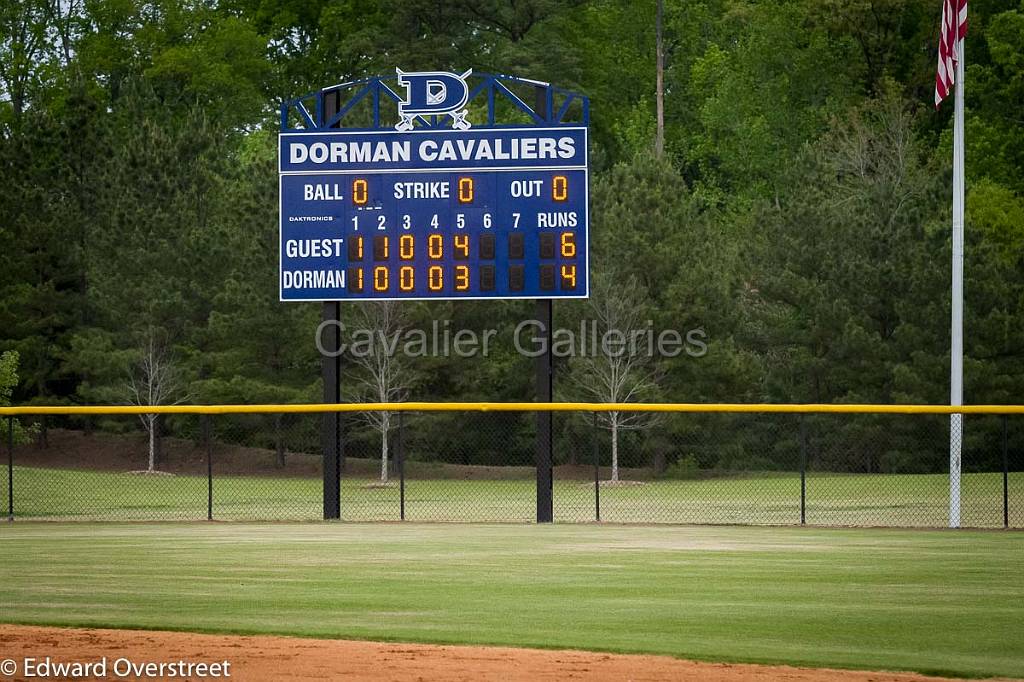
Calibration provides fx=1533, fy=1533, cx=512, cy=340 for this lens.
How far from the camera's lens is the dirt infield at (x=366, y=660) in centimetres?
905

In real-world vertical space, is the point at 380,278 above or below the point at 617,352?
above

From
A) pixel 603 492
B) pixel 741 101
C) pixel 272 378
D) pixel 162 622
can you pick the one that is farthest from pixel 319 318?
pixel 162 622

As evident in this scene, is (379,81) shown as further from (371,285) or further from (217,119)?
(217,119)

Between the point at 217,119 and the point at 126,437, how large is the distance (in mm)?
17831

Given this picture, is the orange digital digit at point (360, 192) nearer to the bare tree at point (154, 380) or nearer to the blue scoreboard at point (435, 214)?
the blue scoreboard at point (435, 214)

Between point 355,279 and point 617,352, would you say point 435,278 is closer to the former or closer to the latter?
point 355,279

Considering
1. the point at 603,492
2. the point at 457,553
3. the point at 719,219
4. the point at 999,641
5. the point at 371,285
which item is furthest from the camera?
the point at 719,219

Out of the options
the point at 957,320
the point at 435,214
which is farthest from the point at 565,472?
the point at 957,320

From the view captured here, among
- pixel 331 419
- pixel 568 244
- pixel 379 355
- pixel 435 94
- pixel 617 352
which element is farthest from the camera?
pixel 379 355

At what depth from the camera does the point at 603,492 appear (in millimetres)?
28797

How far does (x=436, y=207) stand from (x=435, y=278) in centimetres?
97

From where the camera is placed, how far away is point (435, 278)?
68.2 ft

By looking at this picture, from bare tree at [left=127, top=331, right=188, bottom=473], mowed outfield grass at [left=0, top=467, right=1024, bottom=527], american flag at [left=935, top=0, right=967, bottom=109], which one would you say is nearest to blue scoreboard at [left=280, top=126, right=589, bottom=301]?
mowed outfield grass at [left=0, top=467, right=1024, bottom=527]

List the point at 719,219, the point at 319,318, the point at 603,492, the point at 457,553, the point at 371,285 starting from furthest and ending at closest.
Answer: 1. the point at 719,219
2. the point at 319,318
3. the point at 603,492
4. the point at 371,285
5. the point at 457,553
